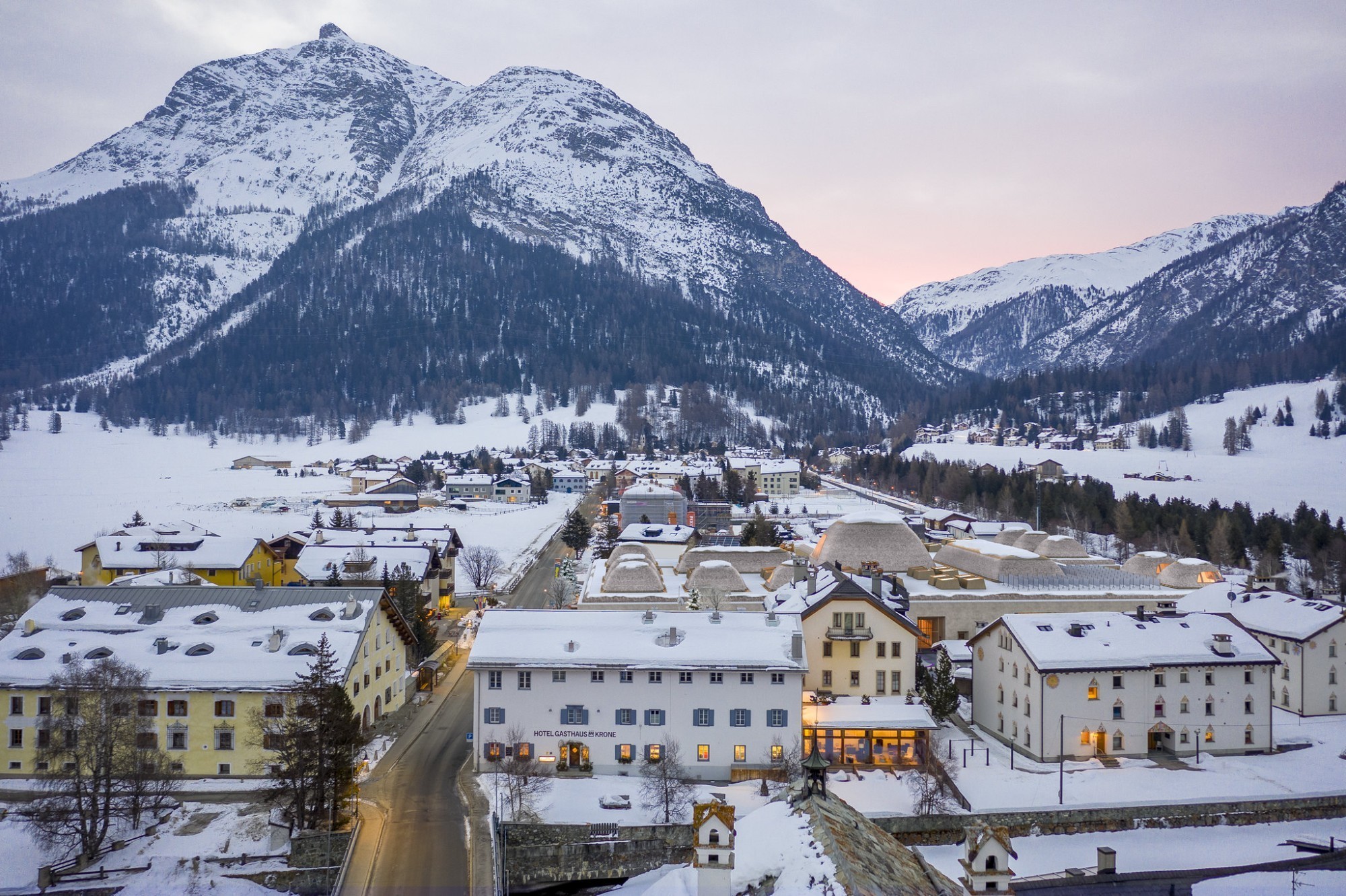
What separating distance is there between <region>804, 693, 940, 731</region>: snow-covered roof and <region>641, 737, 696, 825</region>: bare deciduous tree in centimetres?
620

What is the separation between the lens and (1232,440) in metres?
187

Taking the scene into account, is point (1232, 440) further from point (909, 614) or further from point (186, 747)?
point (186, 747)

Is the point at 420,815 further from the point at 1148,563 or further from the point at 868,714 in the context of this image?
the point at 1148,563

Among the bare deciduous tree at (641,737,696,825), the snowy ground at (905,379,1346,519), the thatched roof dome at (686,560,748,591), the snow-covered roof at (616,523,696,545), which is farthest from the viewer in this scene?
the snowy ground at (905,379,1346,519)

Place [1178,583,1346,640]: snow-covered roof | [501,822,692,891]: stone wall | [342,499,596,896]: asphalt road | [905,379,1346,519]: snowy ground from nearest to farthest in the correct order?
[342,499,596,896]: asphalt road
[501,822,692,891]: stone wall
[1178,583,1346,640]: snow-covered roof
[905,379,1346,519]: snowy ground

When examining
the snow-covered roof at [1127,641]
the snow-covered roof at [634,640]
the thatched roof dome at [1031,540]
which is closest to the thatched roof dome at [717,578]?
the snow-covered roof at [634,640]

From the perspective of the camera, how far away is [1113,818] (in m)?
34.8

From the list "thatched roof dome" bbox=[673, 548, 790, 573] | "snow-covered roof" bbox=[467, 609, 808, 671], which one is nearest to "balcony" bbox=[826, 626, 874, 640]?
"snow-covered roof" bbox=[467, 609, 808, 671]

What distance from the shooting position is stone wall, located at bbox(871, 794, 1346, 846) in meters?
33.7

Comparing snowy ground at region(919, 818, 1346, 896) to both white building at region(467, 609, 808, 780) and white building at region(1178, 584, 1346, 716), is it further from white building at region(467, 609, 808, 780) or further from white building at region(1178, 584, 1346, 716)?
white building at region(1178, 584, 1346, 716)

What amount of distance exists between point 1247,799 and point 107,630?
4786 cm

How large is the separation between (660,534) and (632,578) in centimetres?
2061

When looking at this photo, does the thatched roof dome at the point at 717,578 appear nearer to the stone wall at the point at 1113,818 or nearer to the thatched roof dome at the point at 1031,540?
the stone wall at the point at 1113,818

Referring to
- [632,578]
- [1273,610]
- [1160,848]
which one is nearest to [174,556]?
[632,578]
